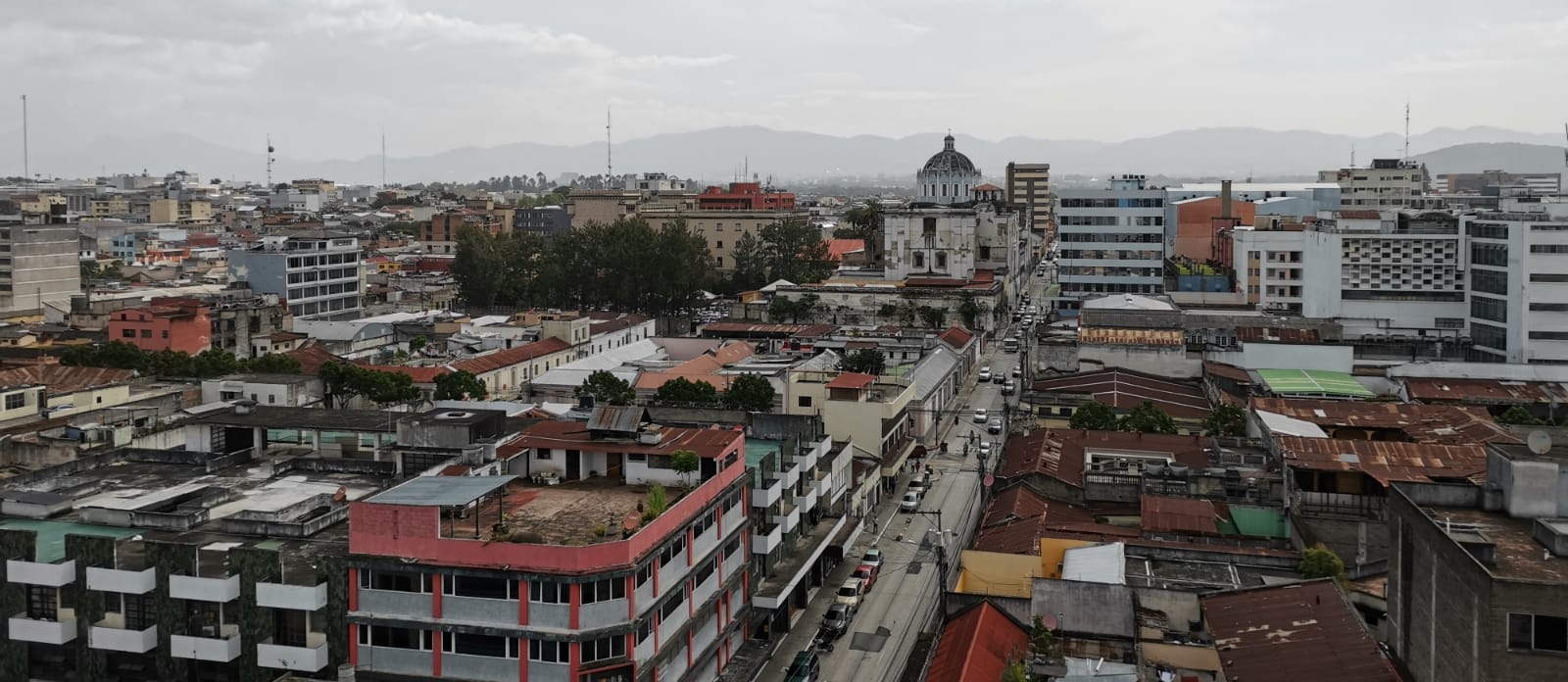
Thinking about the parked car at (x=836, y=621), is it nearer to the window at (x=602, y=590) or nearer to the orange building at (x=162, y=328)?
the window at (x=602, y=590)

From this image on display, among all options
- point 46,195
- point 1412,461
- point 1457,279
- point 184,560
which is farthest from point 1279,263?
point 46,195

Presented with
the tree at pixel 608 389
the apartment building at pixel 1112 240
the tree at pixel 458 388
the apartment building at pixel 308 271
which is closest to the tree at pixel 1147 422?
the tree at pixel 608 389

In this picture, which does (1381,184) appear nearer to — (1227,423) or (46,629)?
(1227,423)

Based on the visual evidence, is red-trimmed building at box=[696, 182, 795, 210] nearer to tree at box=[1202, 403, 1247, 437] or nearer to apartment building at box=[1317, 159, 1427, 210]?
apartment building at box=[1317, 159, 1427, 210]

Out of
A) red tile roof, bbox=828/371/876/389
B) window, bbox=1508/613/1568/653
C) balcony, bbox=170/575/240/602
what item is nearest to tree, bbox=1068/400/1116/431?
red tile roof, bbox=828/371/876/389

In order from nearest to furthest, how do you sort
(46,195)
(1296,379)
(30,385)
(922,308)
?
(30,385), (1296,379), (922,308), (46,195)

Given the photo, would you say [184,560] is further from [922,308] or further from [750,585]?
[922,308]

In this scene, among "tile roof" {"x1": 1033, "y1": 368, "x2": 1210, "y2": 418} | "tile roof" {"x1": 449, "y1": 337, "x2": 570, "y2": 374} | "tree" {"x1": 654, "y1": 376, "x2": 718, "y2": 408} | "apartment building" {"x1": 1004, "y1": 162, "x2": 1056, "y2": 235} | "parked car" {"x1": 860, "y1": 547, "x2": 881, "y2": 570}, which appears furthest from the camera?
"apartment building" {"x1": 1004, "y1": 162, "x2": 1056, "y2": 235}
